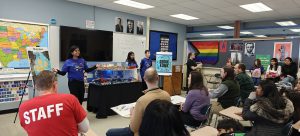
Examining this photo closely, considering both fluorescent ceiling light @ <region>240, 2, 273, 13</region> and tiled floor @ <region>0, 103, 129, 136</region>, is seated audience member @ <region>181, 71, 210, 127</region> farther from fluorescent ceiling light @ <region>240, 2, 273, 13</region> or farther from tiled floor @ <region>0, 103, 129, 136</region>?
fluorescent ceiling light @ <region>240, 2, 273, 13</region>

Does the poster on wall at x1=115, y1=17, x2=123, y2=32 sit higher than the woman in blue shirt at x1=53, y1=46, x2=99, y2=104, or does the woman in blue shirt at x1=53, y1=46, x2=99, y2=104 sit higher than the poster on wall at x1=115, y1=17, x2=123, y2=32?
the poster on wall at x1=115, y1=17, x2=123, y2=32

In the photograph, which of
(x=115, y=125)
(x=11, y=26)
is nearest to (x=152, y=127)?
(x=115, y=125)

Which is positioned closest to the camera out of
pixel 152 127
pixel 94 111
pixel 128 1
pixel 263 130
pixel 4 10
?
pixel 152 127

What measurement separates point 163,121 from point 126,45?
5.71 meters

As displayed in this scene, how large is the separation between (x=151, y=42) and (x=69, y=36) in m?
2.98

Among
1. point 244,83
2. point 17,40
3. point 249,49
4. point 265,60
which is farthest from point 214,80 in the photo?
point 17,40

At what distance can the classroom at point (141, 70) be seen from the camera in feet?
5.48

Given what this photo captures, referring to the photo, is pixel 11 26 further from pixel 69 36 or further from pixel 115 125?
pixel 115 125

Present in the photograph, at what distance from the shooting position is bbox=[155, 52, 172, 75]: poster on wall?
21.2ft

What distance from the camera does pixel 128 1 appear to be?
5367mm

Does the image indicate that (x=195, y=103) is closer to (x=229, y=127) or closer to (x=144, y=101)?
(x=229, y=127)

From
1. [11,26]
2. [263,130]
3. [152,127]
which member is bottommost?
[263,130]

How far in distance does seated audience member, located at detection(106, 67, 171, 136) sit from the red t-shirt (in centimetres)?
58

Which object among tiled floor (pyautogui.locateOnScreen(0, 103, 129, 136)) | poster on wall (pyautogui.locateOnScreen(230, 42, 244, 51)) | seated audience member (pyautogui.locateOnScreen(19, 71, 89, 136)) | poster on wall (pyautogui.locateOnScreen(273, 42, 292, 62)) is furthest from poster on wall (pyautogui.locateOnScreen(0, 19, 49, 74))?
poster on wall (pyautogui.locateOnScreen(273, 42, 292, 62))
